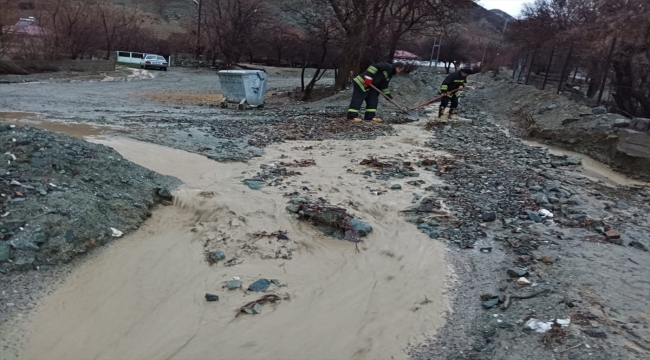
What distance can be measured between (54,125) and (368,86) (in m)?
6.34

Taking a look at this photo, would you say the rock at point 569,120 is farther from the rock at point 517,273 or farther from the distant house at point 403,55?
the distant house at point 403,55

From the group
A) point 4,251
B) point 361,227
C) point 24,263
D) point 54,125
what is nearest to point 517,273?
point 361,227

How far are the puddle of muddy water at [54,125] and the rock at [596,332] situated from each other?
755cm

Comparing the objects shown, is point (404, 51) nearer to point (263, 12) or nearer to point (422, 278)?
point (263, 12)

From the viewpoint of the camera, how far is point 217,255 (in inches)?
174

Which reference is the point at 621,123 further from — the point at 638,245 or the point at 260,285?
the point at 260,285

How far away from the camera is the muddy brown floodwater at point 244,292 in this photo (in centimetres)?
332

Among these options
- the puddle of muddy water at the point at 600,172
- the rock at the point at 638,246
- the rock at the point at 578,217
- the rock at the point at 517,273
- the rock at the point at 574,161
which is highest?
the rock at the point at 574,161

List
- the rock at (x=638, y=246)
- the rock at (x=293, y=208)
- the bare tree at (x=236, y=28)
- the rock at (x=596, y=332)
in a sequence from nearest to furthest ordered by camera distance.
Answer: the rock at (x=596, y=332)
the rock at (x=638, y=246)
the rock at (x=293, y=208)
the bare tree at (x=236, y=28)

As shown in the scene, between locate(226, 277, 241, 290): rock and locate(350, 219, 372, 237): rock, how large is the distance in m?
1.51

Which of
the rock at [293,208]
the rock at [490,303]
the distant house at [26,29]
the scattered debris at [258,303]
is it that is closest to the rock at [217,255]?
the scattered debris at [258,303]

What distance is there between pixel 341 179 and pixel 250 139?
273cm

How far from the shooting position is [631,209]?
5926 mm

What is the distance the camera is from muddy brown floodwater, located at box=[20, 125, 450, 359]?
3.32m
